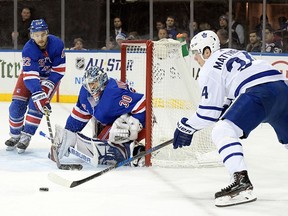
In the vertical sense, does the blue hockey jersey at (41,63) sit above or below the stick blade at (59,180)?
above

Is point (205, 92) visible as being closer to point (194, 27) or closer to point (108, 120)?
point (108, 120)

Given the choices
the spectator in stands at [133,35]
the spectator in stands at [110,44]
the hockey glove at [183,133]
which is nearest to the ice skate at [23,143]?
the hockey glove at [183,133]

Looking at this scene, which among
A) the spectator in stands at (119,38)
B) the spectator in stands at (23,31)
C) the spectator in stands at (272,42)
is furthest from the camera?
the spectator in stands at (23,31)

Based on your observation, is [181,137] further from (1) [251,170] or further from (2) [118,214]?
(1) [251,170]

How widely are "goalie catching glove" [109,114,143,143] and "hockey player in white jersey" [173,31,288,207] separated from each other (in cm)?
98

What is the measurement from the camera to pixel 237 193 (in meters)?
3.92

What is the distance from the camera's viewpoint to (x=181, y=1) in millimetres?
9727

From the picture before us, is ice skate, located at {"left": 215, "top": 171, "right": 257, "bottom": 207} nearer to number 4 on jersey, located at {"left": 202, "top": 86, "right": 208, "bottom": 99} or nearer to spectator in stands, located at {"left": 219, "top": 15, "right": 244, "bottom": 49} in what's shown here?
number 4 on jersey, located at {"left": 202, "top": 86, "right": 208, "bottom": 99}

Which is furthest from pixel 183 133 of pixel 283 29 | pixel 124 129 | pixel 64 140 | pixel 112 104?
pixel 283 29

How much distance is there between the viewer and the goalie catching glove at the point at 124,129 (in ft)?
16.6

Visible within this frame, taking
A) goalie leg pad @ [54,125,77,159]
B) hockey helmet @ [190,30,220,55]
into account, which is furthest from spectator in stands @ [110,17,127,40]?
hockey helmet @ [190,30,220,55]

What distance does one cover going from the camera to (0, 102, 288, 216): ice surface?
3.92 m

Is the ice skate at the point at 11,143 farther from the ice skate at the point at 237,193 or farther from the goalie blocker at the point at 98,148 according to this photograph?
the ice skate at the point at 237,193

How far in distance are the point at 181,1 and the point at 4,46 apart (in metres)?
2.22
